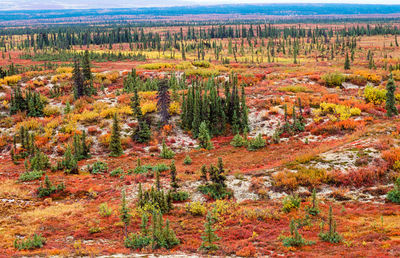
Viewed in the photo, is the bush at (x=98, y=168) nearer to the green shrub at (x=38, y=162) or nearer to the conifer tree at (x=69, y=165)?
the conifer tree at (x=69, y=165)

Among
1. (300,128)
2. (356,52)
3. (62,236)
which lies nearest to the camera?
(62,236)

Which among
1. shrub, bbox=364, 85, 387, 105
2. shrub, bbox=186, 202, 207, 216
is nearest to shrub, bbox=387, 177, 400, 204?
shrub, bbox=186, 202, 207, 216

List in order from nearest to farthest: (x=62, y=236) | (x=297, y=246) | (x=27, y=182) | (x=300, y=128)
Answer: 1. (x=297, y=246)
2. (x=62, y=236)
3. (x=27, y=182)
4. (x=300, y=128)

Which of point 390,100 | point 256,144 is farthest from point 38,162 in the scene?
point 390,100

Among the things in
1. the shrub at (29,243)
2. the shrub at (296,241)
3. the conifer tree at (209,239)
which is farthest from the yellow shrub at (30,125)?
the shrub at (296,241)

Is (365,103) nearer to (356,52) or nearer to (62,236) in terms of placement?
(62,236)

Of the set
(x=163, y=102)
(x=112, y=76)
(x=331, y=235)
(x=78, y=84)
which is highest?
(x=112, y=76)

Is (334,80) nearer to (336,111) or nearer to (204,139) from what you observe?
(336,111)

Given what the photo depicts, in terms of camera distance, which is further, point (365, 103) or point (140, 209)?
point (365, 103)

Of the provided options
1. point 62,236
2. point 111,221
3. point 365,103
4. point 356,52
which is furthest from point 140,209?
point 356,52

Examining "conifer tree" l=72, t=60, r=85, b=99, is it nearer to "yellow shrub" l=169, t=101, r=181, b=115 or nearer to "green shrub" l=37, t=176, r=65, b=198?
"yellow shrub" l=169, t=101, r=181, b=115

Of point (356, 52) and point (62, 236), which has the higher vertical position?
point (356, 52)
